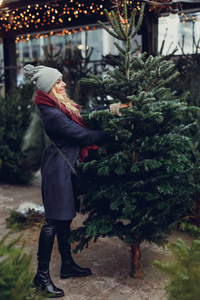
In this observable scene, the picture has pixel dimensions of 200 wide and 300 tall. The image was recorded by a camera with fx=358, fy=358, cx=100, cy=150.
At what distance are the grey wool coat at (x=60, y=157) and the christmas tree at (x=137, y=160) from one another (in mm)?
184

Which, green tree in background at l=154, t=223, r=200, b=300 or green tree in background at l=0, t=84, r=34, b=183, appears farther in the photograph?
green tree in background at l=0, t=84, r=34, b=183

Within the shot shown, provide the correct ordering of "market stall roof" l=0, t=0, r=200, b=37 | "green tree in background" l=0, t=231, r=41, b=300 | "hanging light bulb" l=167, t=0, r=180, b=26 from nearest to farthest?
"green tree in background" l=0, t=231, r=41, b=300 → "hanging light bulb" l=167, t=0, r=180, b=26 → "market stall roof" l=0, t=0, r=200, b=37

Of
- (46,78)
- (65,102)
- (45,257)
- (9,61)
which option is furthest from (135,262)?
(9,61)

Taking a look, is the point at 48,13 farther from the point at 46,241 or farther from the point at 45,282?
the point at 45,282

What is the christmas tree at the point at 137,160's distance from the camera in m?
3.18

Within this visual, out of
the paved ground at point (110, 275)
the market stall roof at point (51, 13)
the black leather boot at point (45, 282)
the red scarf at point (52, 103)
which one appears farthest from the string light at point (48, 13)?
the black leather boot at point (45, 282)

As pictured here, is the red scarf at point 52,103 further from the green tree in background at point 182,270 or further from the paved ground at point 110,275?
the green tree in background at point 182,270

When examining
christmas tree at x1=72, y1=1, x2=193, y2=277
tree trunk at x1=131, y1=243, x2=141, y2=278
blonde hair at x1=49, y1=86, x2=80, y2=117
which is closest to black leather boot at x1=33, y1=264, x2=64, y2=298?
christmas tree at x1=72, y1=1, x2=193, y2=277

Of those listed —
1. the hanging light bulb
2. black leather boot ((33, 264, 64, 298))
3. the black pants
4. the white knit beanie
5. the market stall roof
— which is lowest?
black leather boot ((33, 264, 64, 298))

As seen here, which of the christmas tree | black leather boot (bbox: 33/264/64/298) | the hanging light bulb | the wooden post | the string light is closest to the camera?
the christmas tree

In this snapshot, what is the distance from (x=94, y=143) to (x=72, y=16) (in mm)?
4812

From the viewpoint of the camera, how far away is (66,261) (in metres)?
3.68

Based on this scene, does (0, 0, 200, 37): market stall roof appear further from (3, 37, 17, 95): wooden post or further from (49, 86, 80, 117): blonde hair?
Result: (49, 86, 80, 117): blonde hair

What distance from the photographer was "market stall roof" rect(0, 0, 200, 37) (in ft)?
20.9
